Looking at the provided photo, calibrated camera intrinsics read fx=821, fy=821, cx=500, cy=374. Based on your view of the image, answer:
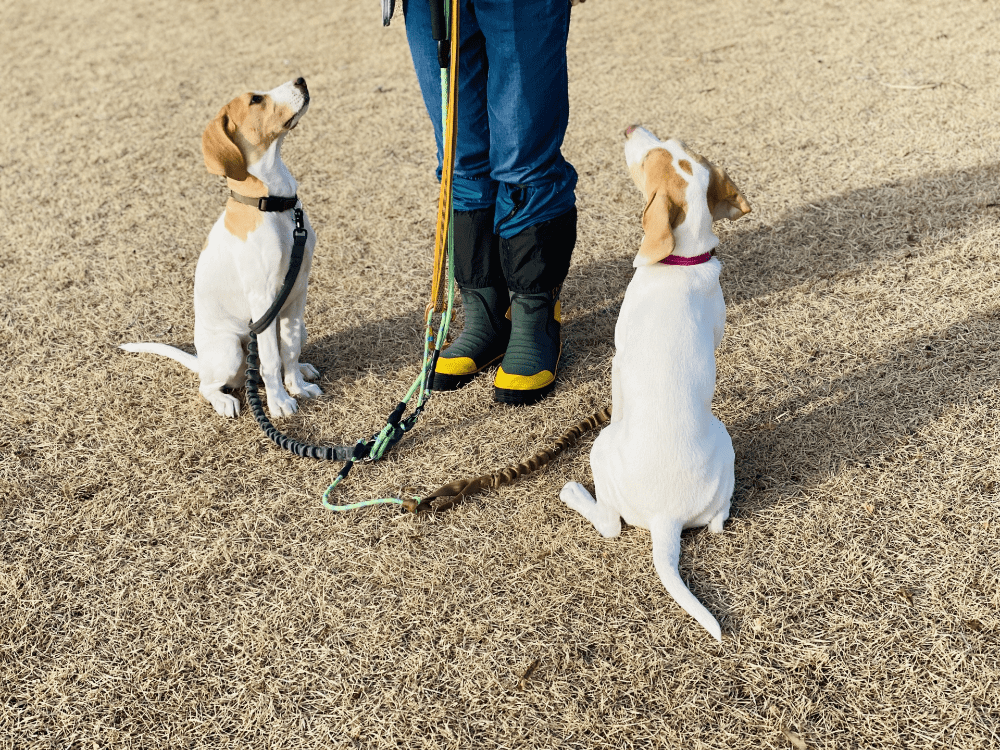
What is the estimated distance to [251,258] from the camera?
8.68ft

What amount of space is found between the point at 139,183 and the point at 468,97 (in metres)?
2.87

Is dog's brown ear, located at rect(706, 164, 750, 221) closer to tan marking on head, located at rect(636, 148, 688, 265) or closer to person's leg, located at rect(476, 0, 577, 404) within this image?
tan marking on head, located at rect(636, 148, 688, 265)

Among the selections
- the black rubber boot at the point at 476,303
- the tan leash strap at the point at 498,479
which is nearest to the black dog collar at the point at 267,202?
the black rubber boot at the point at 476,303

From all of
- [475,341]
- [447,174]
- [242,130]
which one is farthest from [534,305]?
[242,130]

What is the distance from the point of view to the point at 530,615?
218 centimetres

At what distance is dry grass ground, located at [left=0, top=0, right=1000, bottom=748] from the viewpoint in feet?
6.49

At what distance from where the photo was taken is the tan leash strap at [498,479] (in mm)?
2521

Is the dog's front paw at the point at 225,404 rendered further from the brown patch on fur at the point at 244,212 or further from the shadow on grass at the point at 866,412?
the shadow on grass at the point at 866,412

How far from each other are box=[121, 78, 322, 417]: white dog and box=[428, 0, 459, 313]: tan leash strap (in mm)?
476

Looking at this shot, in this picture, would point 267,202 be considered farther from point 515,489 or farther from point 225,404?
point 515,489

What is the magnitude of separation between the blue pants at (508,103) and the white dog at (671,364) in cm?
56

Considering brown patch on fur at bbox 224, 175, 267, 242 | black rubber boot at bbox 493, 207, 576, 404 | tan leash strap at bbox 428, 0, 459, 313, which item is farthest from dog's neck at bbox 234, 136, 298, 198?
black rubber boot at bbox 493, 207, 576, 404

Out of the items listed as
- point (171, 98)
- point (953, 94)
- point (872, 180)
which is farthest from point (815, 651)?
point (171, 98)

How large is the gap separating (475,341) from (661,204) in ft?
3.90
